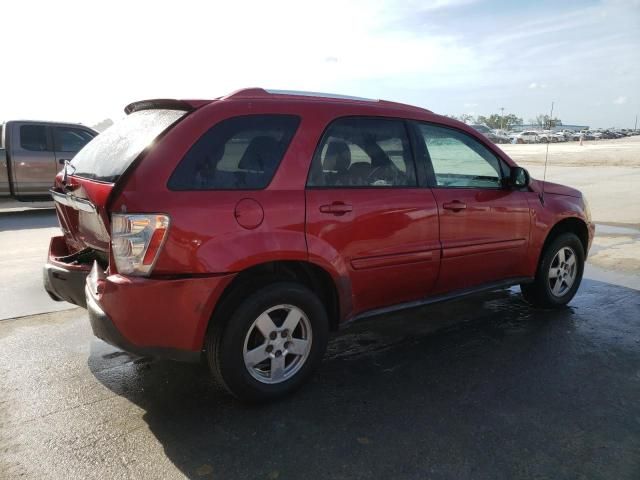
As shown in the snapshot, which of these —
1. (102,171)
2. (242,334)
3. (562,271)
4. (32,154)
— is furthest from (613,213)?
(32,154)

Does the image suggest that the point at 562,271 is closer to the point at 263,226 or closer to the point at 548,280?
the point at 548,280

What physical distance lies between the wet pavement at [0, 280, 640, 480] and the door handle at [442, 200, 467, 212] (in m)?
1.07

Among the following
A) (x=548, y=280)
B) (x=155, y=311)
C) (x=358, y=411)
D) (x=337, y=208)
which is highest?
(x=337, y=208)

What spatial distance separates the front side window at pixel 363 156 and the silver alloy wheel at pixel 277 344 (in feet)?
2.70

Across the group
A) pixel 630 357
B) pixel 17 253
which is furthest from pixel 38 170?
pixel 630 357

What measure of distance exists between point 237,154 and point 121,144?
0.79 metres

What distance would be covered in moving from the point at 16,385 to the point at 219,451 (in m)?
1.61

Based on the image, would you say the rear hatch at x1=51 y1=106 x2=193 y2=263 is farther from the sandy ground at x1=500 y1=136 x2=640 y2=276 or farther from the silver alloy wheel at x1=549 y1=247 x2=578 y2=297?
the sandy ground at x1=500 y1=136 x2=640 y2=276

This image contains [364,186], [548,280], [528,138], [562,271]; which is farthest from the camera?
[528,138]

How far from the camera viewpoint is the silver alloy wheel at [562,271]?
16.0ft

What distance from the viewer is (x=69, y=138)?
11.0 meters

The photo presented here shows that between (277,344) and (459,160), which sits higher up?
(459,160)

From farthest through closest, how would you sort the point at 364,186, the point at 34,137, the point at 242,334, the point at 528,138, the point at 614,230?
the point at 528,138
the point at 34,137
the point at 614,230
the point at 364,186
the point at 242,334

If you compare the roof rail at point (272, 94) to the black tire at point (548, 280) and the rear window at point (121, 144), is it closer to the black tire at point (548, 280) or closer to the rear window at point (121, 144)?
the rear window at point (121, 144)
